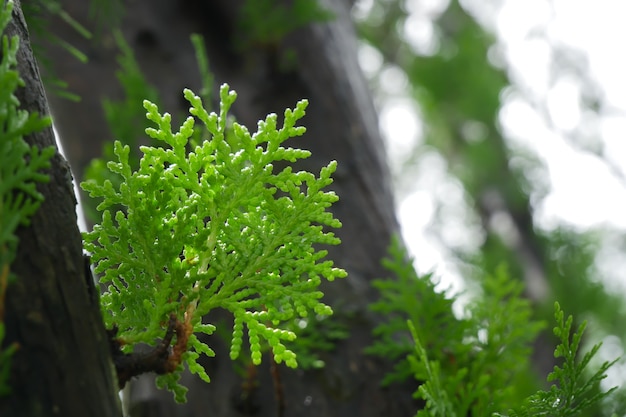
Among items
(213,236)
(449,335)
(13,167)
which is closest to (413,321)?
(449,335)

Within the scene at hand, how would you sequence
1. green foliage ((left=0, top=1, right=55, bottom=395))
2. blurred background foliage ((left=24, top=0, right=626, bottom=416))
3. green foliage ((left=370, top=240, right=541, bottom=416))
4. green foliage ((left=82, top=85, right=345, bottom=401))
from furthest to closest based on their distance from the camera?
1. blurred background foliage ((left=24, top=0, right=626, bottom=416))
2. green foliage ((left=370, top=240, right=541, bottom=416))
3. green foliage ((left=82, top=85, right=345, bottom=401))
4. green foliage ((left=0, top=1, right=55, bottom=395))

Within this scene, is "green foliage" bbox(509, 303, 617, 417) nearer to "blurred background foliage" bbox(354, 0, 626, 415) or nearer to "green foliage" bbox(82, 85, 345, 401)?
"green foliage" bbox(82, 85, 345, 401)

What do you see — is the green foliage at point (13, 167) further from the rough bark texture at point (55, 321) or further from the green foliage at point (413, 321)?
the green foliage at point (413, 321)

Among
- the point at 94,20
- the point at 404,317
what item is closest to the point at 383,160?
the point at 404,317

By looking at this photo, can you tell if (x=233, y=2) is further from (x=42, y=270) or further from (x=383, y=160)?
(x=42, y=270)

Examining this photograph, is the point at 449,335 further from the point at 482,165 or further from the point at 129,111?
the point at 482,165

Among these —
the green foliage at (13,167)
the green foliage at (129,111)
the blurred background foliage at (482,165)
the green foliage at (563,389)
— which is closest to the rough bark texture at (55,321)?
the green foliage at (13,167)

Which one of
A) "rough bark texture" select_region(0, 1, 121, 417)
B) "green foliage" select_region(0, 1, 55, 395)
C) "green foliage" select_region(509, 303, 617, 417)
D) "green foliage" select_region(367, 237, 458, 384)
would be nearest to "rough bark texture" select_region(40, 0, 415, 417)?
"green foliage" select_region(367, 237, 458, 384)
